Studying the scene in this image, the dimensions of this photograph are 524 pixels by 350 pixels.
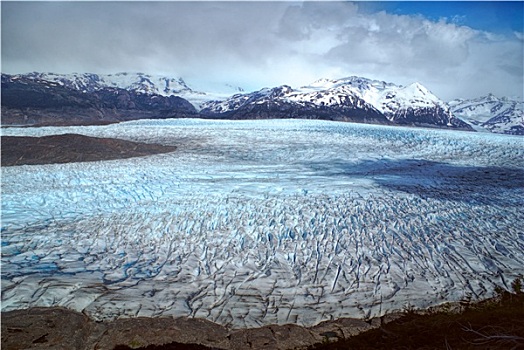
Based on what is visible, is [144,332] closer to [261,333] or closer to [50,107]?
[261,333]

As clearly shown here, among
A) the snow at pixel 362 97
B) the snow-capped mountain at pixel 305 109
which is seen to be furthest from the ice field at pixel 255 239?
the snow at pixel 362 97

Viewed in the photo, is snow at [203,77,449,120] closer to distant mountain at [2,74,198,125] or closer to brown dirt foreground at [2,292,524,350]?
distant mountain at [2,74,198,125]

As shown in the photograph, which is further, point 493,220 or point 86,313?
point 493,220

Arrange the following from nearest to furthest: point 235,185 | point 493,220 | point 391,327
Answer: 1. point 391,327
2. point 493,220
3. point 235,185

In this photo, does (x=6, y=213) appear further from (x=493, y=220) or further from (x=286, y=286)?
(x=493, y=220)

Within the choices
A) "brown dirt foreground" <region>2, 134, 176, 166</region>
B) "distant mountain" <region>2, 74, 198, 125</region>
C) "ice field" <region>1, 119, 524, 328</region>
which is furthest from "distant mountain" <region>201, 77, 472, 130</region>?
"ice field" <region>1, 119, 524, 328</region>

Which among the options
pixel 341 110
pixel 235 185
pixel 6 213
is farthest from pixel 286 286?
pixel 341 110

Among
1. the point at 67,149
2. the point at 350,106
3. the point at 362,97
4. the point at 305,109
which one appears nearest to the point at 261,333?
the point at 67,149
